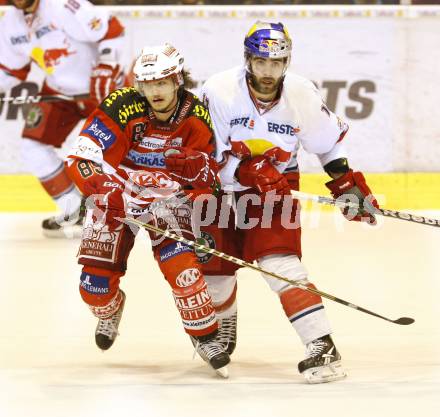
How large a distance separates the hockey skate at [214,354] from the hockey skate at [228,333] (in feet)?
0.73

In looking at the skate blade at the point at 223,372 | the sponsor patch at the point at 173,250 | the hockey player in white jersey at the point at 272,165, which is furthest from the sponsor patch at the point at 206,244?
the skate blade at the point at 223,372

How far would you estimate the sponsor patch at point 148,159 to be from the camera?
4480 millimetres

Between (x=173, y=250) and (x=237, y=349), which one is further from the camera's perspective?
(x=237, y=349)

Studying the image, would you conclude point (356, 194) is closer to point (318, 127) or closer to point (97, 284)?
point (318, 127)

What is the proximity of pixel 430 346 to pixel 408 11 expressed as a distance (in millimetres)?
3686

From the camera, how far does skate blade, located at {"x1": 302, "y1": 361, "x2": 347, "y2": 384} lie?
4285 millimetres

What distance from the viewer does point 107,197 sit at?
4.41 m

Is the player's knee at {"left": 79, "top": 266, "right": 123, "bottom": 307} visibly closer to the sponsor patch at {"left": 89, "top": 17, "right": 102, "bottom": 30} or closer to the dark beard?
the dark beard

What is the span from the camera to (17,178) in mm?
8266

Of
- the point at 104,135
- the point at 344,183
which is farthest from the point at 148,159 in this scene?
the point at 344,183

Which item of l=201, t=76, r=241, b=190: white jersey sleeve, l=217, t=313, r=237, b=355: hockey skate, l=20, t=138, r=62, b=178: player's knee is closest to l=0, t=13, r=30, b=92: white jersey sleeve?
l=20, t=138, r=62, b=178: player's knee

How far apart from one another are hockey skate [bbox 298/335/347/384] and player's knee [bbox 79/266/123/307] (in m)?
0.73

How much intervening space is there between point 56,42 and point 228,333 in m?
3.26

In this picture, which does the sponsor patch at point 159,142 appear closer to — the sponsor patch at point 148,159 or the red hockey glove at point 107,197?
the sponsor patch at point 148,159
